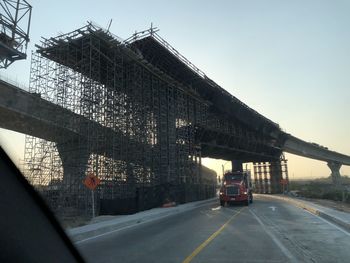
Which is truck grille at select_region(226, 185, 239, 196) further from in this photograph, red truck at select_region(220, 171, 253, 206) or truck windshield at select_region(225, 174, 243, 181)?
truck windshield at select_region(225, 174, 243, 181)

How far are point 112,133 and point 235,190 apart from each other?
1185 centimetres

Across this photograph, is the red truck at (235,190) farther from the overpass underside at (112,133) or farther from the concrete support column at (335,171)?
the concrete support column at (335,171)

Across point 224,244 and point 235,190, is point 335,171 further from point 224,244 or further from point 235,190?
point 224,244

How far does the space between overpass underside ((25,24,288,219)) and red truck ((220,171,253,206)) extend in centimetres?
477

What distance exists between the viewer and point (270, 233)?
55.8 ft

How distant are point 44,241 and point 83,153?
33.0 meters

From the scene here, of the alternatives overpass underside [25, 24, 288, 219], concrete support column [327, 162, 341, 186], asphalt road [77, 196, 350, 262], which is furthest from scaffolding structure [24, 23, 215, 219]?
concrete support column [327, 162, 341, 186]

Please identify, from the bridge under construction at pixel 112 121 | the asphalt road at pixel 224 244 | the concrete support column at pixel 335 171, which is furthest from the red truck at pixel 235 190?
the concrete support column at pixel 335 171

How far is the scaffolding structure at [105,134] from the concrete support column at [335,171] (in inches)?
2481

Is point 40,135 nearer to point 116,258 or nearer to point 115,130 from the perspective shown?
point 115,130

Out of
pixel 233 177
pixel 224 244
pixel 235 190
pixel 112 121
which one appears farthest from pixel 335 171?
pixel 224 244

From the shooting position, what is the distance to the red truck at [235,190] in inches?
1549

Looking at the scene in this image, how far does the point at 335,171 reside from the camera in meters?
103

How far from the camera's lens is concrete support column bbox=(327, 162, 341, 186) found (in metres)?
102
